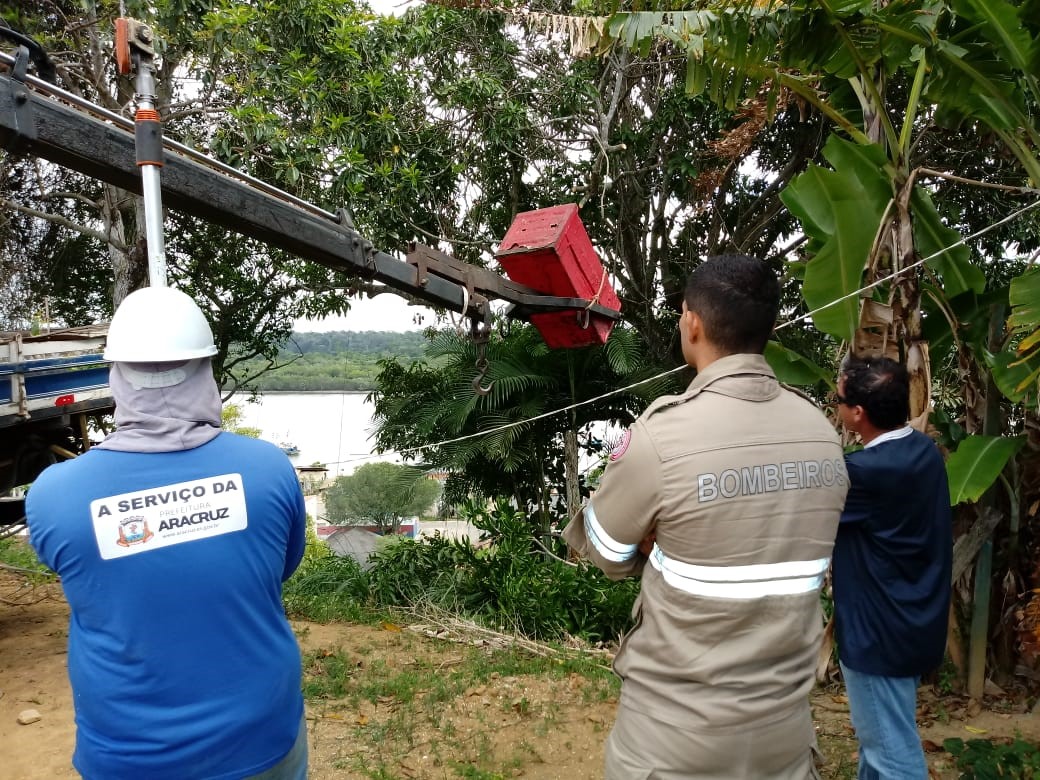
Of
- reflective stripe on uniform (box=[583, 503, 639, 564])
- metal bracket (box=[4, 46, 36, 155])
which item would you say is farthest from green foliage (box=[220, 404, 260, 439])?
reflective stripe on uniform (box=[583, 503, 639, 564])

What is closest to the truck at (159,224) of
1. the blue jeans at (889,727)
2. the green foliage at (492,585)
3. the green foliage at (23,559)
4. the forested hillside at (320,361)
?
the green foliage at (23,559)

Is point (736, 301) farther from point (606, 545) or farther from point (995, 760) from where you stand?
point (995, 760)

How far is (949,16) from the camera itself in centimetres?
396

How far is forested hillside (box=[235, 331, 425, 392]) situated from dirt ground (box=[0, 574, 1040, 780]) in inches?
223

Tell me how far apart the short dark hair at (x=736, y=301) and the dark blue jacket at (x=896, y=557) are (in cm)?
92

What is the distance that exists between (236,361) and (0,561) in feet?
13.5

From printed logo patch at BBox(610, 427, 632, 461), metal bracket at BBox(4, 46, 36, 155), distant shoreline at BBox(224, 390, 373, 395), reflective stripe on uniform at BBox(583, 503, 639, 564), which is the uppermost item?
metal bracket at BBox(4, 46, 36, 155)

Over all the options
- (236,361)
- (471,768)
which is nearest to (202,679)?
(471,768)

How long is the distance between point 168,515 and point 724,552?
1130mm

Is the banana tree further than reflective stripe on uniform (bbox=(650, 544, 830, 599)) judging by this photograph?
Yes

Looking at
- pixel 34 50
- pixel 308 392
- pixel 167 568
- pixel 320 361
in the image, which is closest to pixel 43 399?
pixel 34 50

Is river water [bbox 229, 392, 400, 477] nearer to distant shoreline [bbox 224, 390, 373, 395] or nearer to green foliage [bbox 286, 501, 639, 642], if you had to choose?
distant shoreline [bbox 224, 390, 373, 395]

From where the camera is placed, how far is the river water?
8455mm

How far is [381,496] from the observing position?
9633mm
